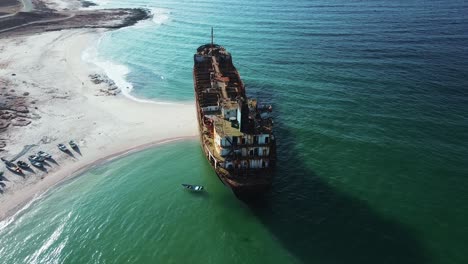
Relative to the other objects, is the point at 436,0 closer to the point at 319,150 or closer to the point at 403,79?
the point at 403,79

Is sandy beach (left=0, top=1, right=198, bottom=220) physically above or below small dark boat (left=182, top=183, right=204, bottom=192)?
above

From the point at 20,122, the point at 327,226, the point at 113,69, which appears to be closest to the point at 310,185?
the point at 327,226

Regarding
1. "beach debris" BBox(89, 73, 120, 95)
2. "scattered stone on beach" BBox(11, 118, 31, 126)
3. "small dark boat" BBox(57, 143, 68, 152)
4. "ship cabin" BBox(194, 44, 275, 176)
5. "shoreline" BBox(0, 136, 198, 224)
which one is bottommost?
"shoreline" BBox(0, 136, 198, 224)

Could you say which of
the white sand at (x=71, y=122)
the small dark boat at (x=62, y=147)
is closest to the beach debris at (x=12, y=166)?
the white sand at (x=71, y=122)

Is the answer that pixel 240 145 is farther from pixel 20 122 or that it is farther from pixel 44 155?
pixel 20 122

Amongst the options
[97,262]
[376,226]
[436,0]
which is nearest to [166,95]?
[97,262]

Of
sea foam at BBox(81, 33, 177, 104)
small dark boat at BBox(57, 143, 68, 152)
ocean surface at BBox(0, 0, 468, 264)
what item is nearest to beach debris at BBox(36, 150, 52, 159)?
small dark boat at BBox(57, 143, 68, 152)

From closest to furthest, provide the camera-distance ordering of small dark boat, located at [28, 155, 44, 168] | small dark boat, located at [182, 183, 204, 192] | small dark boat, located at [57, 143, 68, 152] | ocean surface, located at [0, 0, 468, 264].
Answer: ocean surface, located at [0, 0, 468, 264], small dark boat, located at [182, 183, 204, 192], small dark boat, located at [28, 155, 44, 168], small dark boat, located at [57, 143, 68, 152]

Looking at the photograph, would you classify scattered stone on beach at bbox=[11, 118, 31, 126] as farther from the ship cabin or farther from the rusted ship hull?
the rusted ship hull
